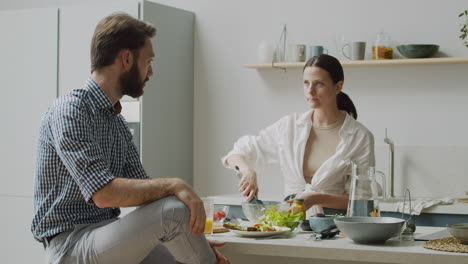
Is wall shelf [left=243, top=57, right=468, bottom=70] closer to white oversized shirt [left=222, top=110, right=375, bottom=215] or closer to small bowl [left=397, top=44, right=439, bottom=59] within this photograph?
small bowl [left=397, top=44, right=439, bottom=59]

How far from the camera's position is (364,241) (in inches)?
85.4

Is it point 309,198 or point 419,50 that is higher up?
point 419,50

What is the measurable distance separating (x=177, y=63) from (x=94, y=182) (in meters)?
2.73

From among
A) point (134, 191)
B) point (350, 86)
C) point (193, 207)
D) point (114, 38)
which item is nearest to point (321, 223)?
point (193, 207)

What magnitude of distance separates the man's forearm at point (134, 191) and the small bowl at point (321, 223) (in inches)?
22.2

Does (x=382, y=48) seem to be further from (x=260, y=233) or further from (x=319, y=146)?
(x=260, y=233)

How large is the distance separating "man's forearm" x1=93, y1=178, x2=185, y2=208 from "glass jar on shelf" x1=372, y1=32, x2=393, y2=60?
249 centimetres

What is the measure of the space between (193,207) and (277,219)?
1.73 feet

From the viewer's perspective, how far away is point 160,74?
4.56 m

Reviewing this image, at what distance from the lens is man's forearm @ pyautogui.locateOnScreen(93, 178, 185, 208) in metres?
2.04

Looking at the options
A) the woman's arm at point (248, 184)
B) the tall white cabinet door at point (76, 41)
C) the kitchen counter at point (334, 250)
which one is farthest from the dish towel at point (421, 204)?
the tall white cabinet door at point (76, 41)

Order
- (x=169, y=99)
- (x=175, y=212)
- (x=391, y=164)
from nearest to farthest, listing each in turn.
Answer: (x=175, y=212) → (x=391, y=164) → (x=169, y=99)

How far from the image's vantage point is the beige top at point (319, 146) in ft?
11.5

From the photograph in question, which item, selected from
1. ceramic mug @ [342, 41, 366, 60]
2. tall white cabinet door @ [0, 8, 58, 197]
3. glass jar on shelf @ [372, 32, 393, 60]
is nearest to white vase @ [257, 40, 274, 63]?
ceramic mug @ [342, 41, 366, 60]
